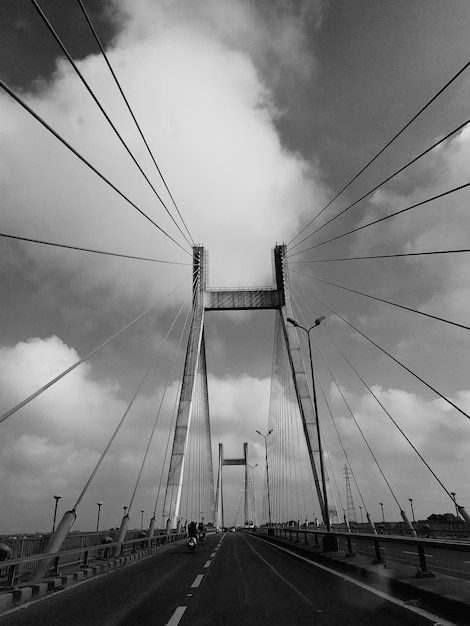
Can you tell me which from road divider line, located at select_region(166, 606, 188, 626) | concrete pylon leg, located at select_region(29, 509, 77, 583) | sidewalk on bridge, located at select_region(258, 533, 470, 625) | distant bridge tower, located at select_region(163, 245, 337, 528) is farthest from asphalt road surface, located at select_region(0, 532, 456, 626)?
distant bridge tower, located at select_region(163, 245, 337, 528)

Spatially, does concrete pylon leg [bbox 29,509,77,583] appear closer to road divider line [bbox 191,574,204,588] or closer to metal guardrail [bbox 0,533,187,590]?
metal guardrail [bbox 0,533,187,590]

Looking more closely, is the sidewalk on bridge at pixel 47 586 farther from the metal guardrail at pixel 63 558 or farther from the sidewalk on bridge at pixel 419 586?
the sidewalk on bridge at pixel 419 586

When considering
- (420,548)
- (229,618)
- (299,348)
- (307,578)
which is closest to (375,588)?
(420,548)

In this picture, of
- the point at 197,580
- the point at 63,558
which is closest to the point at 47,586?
the point at 197,580

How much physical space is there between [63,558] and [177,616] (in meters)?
11.2

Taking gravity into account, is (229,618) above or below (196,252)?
below

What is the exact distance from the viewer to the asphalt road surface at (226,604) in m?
5.70

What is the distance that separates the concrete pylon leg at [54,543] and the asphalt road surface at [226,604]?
804 mm

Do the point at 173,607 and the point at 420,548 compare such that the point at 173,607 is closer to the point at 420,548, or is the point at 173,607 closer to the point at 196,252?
the point at 420,548

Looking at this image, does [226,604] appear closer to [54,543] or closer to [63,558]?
[54,543]

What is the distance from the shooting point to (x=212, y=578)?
33.3 ft

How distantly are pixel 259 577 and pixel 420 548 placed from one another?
3.89 m

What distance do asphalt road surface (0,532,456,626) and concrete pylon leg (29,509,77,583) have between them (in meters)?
0.80

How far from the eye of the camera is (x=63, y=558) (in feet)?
50.1
